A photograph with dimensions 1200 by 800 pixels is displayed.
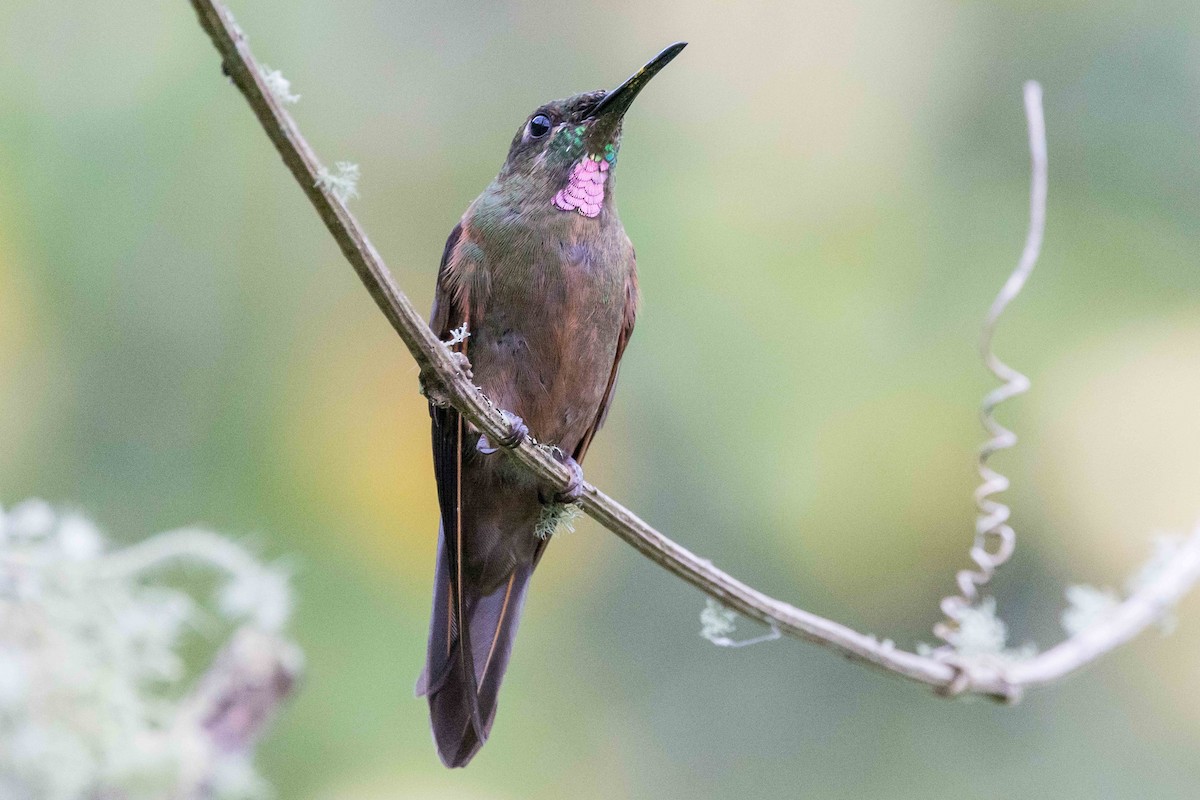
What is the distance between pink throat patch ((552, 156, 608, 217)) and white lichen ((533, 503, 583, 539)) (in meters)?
0.56

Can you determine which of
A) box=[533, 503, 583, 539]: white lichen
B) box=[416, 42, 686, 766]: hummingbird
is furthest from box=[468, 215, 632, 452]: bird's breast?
box=[533, 503, 583, 539]: white lichen

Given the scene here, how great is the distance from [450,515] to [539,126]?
2.62ft

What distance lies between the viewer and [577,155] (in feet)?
6.99

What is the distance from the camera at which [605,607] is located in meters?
3.79

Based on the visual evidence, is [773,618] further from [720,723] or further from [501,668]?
[720,723]

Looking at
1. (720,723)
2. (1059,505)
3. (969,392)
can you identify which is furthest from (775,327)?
(720,723)

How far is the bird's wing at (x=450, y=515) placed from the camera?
6.31 ft

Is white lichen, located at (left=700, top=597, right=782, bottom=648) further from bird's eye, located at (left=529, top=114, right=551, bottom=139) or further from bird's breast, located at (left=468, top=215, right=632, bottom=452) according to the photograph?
bird's eye, located at (left=529, top=114, right=551, bottom=139)

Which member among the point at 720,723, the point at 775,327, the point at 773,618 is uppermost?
the point at 773,618

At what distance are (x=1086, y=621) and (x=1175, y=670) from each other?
2087 millimetres

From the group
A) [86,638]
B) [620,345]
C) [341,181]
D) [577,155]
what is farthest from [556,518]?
[341,181]

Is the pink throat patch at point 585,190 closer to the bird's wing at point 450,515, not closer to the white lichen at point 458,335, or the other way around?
the bird's wing at point 450,515

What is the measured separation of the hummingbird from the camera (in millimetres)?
2004

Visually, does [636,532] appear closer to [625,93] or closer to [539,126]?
[625,93]
